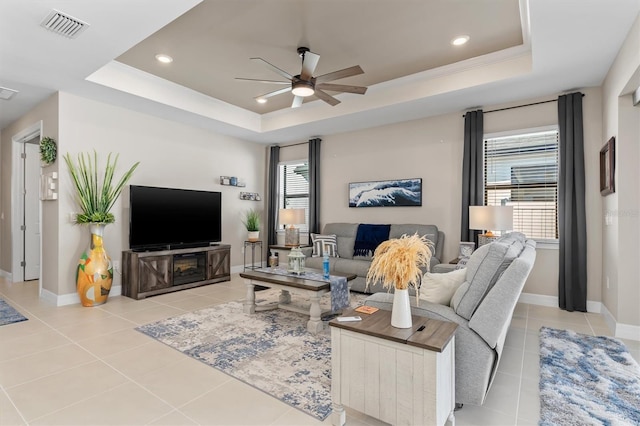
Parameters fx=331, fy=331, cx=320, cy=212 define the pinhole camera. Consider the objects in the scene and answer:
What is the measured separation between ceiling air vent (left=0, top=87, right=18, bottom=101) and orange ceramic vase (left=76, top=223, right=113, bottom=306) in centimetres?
201

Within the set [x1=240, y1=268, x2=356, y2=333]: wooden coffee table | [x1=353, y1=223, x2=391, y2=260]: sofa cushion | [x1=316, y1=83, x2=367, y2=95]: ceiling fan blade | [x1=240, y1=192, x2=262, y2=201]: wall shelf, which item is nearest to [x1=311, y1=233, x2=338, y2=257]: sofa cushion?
[x1=353, y1=223, x2=391, y2=260]: sofa cushion

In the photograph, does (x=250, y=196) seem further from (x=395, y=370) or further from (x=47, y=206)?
(x=395, y=370)

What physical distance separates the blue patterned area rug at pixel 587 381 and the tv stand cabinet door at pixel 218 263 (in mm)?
4686

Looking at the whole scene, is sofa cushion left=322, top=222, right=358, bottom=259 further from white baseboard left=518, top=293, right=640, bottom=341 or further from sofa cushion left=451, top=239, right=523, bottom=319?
sofa cushion left=451, top=239, right=523, bottom=319

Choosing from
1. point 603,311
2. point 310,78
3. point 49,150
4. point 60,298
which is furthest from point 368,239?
point 49,150

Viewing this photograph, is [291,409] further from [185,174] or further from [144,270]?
[185,174]

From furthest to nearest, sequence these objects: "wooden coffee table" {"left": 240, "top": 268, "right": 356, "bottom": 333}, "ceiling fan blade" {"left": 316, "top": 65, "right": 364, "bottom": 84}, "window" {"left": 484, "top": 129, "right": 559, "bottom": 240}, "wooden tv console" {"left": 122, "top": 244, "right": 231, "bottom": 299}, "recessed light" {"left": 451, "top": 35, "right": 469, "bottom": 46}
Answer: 1. "wooden tv console" {"left": 122, "top": 244, "right": 231, "bottom": 299}
2. "window" {"left": 484, "top": 129, "right": 559, "bottom": 240}
3. "recessed light" {"left": 451, "top": 35, "right": 469, "bottom": 46}
4. "wooden coffee table" {"left": 240, "top": 268, "right": 356, "bottom": 333}
5. "ceiling fan blade" {"left": 316, "top": 65, "right": 364, "bottom": 84}

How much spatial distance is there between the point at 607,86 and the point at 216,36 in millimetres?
4427

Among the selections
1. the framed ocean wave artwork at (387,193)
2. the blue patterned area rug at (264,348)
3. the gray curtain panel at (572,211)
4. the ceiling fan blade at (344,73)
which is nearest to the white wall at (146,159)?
the blue patterned area rug at (264,348)

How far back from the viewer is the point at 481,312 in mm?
1900

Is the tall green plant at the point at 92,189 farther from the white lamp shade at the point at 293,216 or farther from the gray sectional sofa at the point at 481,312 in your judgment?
the gray sectional sofa at the point at 481,312

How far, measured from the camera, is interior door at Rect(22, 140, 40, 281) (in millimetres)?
5801

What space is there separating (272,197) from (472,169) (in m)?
4.03

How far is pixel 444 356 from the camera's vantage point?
169 centimetres
